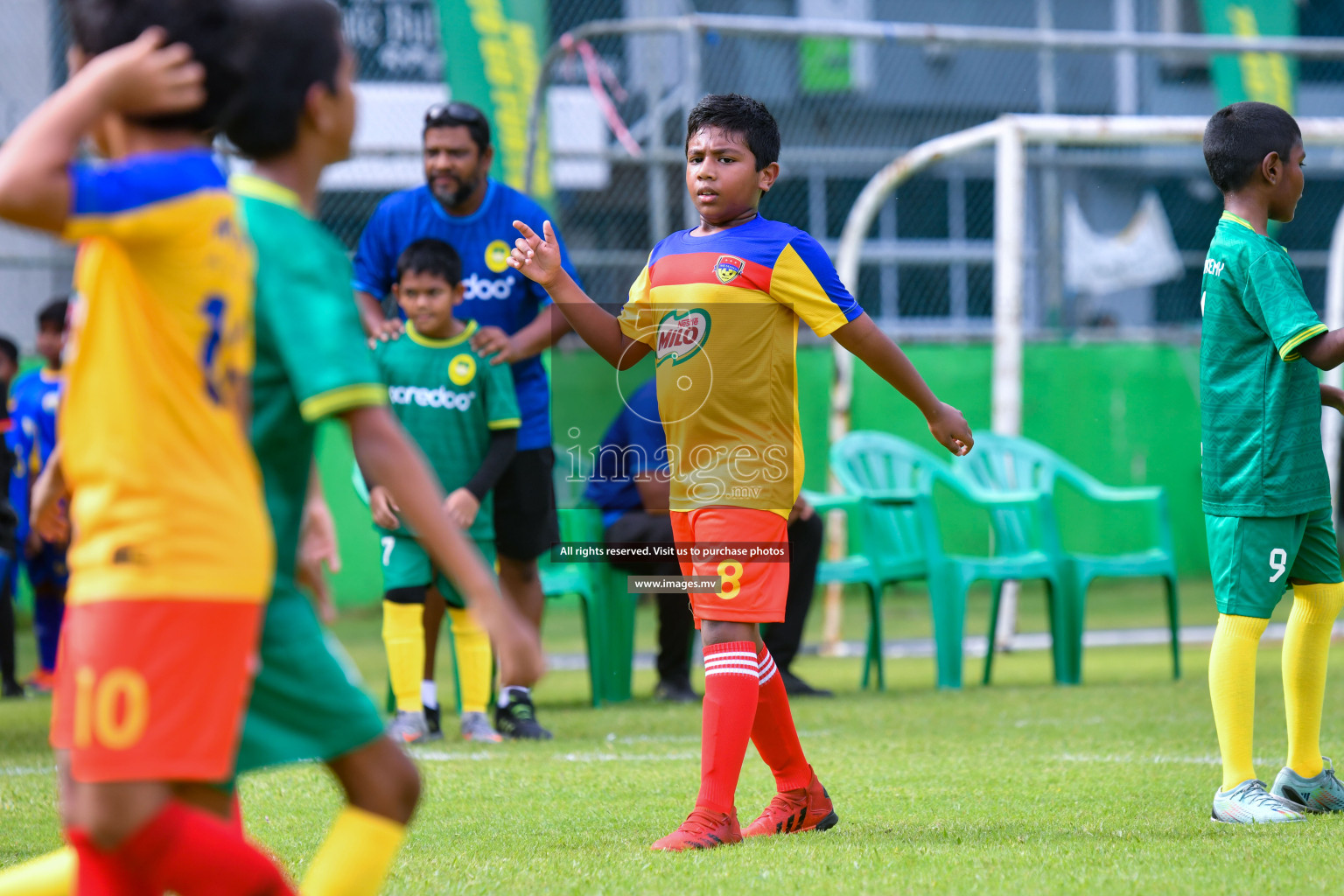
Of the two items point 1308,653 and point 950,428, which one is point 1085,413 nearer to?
point 1308,653

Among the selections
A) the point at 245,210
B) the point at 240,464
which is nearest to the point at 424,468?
the point at 240,464

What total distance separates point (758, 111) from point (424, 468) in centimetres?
217

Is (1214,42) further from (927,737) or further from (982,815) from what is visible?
(982,815)

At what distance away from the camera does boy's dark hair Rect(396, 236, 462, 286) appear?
582cm

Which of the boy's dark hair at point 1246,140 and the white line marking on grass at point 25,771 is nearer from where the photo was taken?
the boy's dark hair at point 1246,140

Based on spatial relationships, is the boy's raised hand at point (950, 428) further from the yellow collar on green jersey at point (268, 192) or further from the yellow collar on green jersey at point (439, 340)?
the yellow collar on green jersey at point (439, 340)

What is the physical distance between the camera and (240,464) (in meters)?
2.01

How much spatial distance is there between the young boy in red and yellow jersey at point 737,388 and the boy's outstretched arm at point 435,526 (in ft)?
5.42

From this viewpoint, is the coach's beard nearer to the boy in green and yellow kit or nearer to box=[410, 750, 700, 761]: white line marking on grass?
box=[410, 750, 700, 761]: white line marking on grass

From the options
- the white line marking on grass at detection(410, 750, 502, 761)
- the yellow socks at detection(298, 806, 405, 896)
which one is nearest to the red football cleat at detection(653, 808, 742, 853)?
the yellow socks at detection(298, 806, 405, 896)

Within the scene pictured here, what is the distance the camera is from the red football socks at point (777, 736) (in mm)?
3848

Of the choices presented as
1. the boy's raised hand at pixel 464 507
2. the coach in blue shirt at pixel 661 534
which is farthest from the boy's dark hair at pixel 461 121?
the coach in blue shirt at pixel 661 534

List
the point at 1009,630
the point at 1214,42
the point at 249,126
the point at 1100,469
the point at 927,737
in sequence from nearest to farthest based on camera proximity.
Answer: the point at 249,126, the point at 927,737, the point at 1009,630, the point at 1214,42, the point at 1100,469

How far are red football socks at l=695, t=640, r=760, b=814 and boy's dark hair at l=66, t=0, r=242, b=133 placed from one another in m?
1.99
